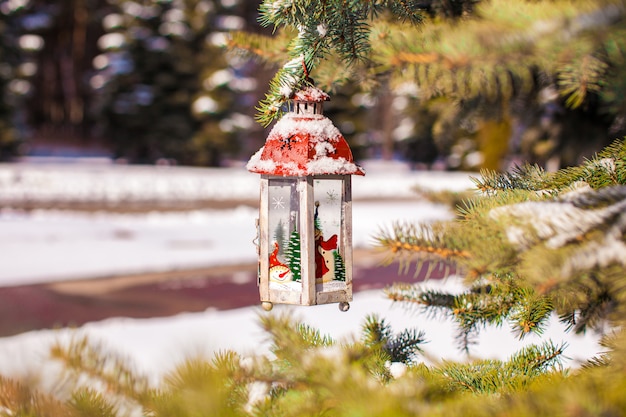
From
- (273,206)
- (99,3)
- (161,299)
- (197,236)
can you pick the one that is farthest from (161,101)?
(273,206)

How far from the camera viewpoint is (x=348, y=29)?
1514 millimetres

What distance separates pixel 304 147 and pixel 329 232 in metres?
0.31

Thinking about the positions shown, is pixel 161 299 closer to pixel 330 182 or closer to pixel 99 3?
pixel 330 182

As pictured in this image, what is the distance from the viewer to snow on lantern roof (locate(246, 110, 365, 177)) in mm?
1665

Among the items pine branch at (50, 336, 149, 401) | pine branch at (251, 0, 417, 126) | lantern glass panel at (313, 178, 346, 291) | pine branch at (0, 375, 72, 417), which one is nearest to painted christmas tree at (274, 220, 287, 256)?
lantern glass panel at (313, 178, 346, 291)

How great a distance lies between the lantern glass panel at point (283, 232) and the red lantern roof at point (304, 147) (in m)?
0.17

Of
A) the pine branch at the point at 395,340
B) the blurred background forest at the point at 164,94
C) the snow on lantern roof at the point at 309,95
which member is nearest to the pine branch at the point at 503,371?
the pine branch at the point at 395,340

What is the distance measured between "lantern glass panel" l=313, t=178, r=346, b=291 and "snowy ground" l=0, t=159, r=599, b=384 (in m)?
0.27

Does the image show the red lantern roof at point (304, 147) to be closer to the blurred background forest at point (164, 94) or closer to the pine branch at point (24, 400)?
the pine branch at point (24, 400)

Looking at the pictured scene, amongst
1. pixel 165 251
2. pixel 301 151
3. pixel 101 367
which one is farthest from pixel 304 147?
pixel 165 251

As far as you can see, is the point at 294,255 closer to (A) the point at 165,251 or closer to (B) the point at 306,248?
(B) the point at 306,248

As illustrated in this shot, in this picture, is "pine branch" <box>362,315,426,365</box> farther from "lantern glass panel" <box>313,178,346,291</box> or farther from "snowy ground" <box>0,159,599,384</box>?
"snowy ground" <box>0,159,599,384</box>

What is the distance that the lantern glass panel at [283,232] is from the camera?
1818 millimetres

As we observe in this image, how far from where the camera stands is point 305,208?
5.73 ft
